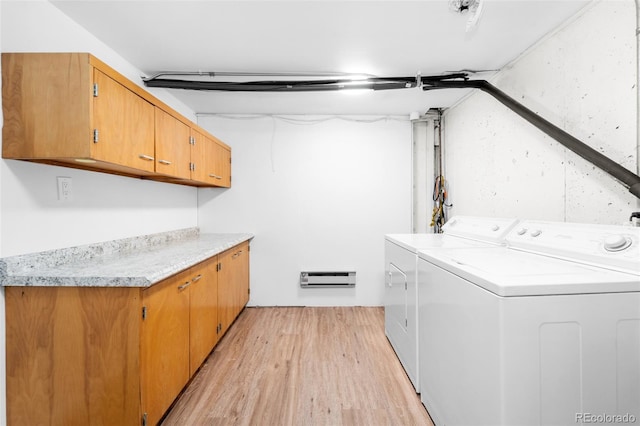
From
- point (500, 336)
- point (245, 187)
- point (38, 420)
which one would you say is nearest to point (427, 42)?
point (500, 336)

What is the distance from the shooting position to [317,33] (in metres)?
1.89

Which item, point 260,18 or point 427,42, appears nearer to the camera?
point 260,18

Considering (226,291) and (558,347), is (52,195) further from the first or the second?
(558,347)

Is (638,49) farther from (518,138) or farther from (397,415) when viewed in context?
(397,415)

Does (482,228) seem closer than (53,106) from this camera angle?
No

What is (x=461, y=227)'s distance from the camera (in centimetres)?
251

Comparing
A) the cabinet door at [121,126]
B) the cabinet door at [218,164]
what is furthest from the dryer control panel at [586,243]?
the cabinet door at [218,164]

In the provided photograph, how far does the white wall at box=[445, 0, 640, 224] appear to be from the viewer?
1445 mm

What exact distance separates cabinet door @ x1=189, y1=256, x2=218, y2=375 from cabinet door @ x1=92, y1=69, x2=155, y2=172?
82 centimetres

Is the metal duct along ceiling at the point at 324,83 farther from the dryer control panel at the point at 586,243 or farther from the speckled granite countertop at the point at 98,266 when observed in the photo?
the speckled granite countertop at the point at 98,266

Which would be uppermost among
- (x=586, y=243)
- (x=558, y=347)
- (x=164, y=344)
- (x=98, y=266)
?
(x=586, y=243)

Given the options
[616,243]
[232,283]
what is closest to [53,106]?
[232,283]

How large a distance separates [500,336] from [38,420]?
2.13m

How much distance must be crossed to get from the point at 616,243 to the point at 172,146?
270 centimetres
